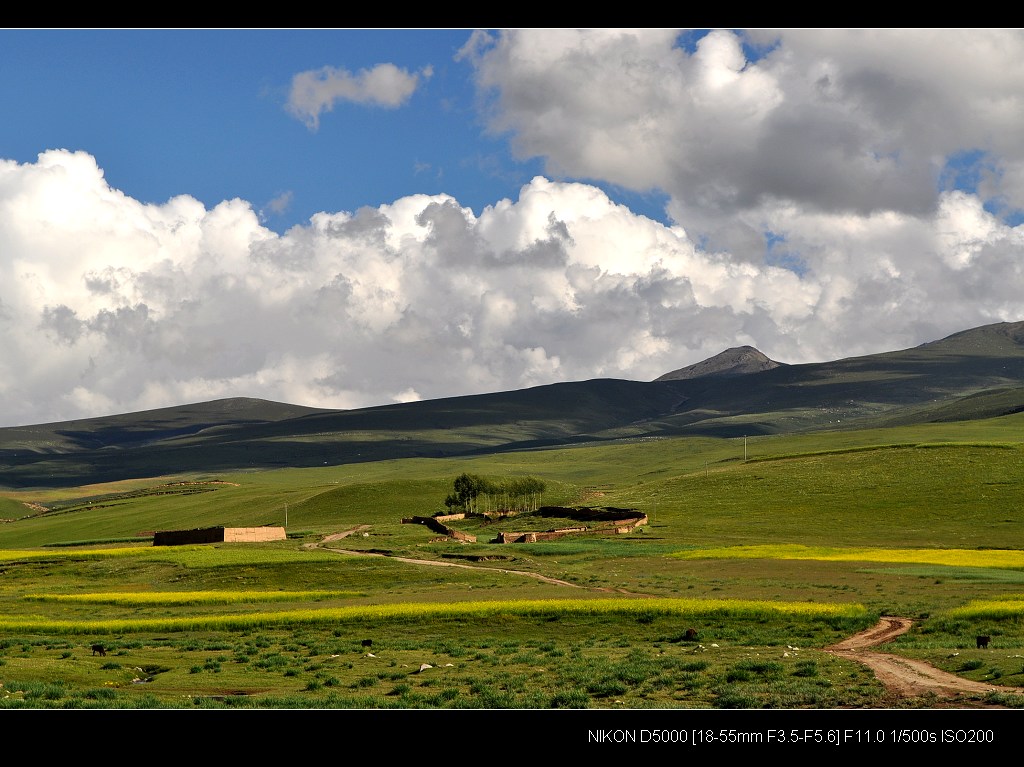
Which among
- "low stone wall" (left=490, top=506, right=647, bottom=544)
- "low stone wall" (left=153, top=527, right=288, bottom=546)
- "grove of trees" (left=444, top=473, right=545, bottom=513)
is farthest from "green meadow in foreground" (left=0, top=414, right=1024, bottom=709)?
"grove of trees" (left=444, top=473, right=545, bottom=513)

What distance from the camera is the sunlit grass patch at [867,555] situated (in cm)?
7206

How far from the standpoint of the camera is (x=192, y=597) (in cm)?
5744

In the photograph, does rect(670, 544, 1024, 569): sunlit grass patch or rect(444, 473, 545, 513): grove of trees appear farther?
rect(444, 473, 545, 513): grove of trees

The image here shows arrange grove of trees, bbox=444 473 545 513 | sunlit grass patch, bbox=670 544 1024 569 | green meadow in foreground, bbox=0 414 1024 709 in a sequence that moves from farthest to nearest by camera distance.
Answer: grove of trees, bbox=444 473 545 513 < sunlit grass patch, bbox=670 544 1024 569 < green meadow in foreground, bbox=0 414 1024 709

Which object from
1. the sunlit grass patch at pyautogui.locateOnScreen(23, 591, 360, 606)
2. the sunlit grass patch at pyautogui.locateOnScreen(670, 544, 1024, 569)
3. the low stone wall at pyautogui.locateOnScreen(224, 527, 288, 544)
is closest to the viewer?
the sunlit grass patch at pyautogui.locateOnScreen(23, 591, 360, 606)

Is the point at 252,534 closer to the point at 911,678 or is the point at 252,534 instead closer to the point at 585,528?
the point at 585,528

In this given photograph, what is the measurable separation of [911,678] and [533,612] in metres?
20.3

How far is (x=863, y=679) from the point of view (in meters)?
25.4

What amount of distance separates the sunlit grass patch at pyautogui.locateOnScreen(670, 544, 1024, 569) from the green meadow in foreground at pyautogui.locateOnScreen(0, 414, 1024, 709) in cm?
37

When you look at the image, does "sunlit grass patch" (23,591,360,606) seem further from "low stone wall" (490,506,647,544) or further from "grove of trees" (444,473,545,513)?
"grove of trees" (444,473,545,513)

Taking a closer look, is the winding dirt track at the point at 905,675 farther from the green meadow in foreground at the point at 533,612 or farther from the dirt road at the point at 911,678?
the green meadow in foreground at the point at 533,612

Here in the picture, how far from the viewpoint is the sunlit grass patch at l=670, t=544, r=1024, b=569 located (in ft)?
236
